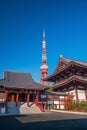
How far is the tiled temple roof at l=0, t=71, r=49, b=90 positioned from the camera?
30.0 meters

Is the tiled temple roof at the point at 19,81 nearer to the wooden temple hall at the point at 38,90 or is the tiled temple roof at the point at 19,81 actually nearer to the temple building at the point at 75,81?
the wooden temple hall at the point at 38,90

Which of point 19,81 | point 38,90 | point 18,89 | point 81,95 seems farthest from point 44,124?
point 19,81

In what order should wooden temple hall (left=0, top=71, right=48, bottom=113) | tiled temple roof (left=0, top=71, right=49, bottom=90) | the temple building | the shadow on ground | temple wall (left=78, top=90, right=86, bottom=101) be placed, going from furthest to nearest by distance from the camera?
1. temple wall (left=78, top=90, right=86, bottom=101)
2. the temple building
3. tiled temple roof (left=0, top=71, right=49, bottom=90)
4. wooden temple hall (left=0, top=71, right=48, bottom=113)
5. the shadow on ground

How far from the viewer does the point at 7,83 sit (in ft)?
97.0

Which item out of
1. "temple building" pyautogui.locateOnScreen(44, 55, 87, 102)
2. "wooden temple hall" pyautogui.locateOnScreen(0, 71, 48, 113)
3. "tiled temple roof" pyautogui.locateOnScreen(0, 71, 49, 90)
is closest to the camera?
"wooden temple hall" pyautogui.locateOnScreen(0, 71, 48, 113)

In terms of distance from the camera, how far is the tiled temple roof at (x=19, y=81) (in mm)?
29969

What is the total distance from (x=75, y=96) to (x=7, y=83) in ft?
38.6

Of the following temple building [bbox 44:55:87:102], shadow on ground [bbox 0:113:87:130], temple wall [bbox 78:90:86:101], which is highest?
temple building [bbox 44:55:87:102]

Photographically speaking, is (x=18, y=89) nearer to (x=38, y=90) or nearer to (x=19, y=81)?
(x=19, y=81)

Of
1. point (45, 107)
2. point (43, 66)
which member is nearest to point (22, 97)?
point (45, 107)

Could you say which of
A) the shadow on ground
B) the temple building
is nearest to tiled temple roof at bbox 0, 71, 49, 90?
the temple building

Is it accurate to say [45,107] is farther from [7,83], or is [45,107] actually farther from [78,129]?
[78,129]

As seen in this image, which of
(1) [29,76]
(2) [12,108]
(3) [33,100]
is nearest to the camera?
(2) [12,108]

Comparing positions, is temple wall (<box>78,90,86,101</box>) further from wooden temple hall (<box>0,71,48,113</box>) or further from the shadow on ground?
the shadow on ground
